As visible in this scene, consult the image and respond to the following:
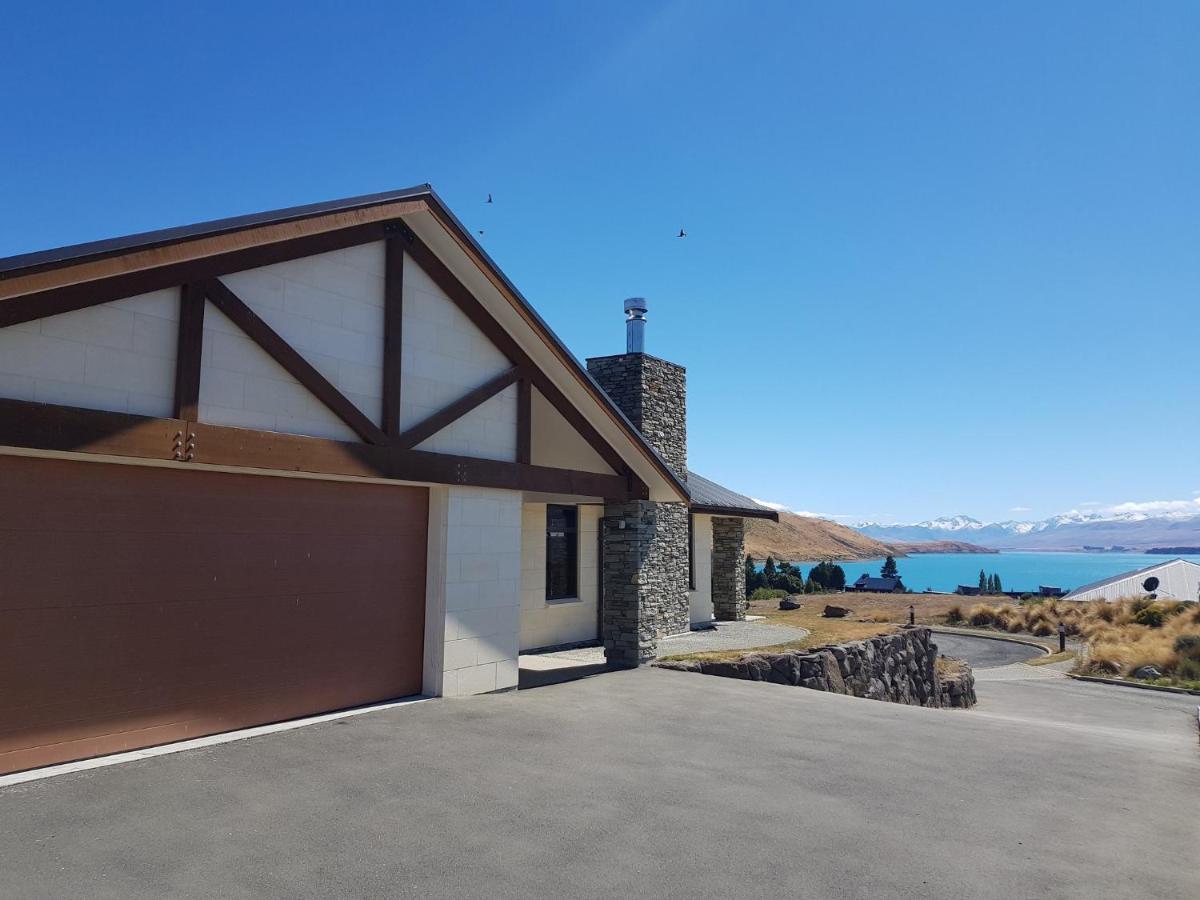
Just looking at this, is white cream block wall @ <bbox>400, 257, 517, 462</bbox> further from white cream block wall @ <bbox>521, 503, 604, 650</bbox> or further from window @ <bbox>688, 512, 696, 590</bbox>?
window @ <bbox>688, 512, 696, 590</bbox>

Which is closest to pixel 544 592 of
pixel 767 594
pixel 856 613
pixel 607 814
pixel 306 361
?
pixel 306 361

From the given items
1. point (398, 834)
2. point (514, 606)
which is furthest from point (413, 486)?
point (398, 834)

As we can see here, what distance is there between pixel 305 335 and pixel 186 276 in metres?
1.36

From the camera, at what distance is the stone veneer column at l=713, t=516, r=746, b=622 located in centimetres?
2305

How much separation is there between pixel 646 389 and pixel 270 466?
40.5 feet

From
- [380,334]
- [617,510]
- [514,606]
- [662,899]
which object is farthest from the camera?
[617,510]

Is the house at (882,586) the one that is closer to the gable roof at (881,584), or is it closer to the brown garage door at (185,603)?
the gable roof at (881,584)

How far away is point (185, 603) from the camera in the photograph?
7152mm

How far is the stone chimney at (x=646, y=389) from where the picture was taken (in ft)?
62.2

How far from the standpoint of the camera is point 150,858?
4.77 metres

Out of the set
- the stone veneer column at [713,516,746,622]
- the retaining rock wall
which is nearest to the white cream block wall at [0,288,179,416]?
the retaining rock wall

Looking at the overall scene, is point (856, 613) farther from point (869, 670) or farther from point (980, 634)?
point (869, 670)

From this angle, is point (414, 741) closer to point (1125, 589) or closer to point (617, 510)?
point (617, 510)

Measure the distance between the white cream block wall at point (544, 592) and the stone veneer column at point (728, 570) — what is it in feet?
23.9
